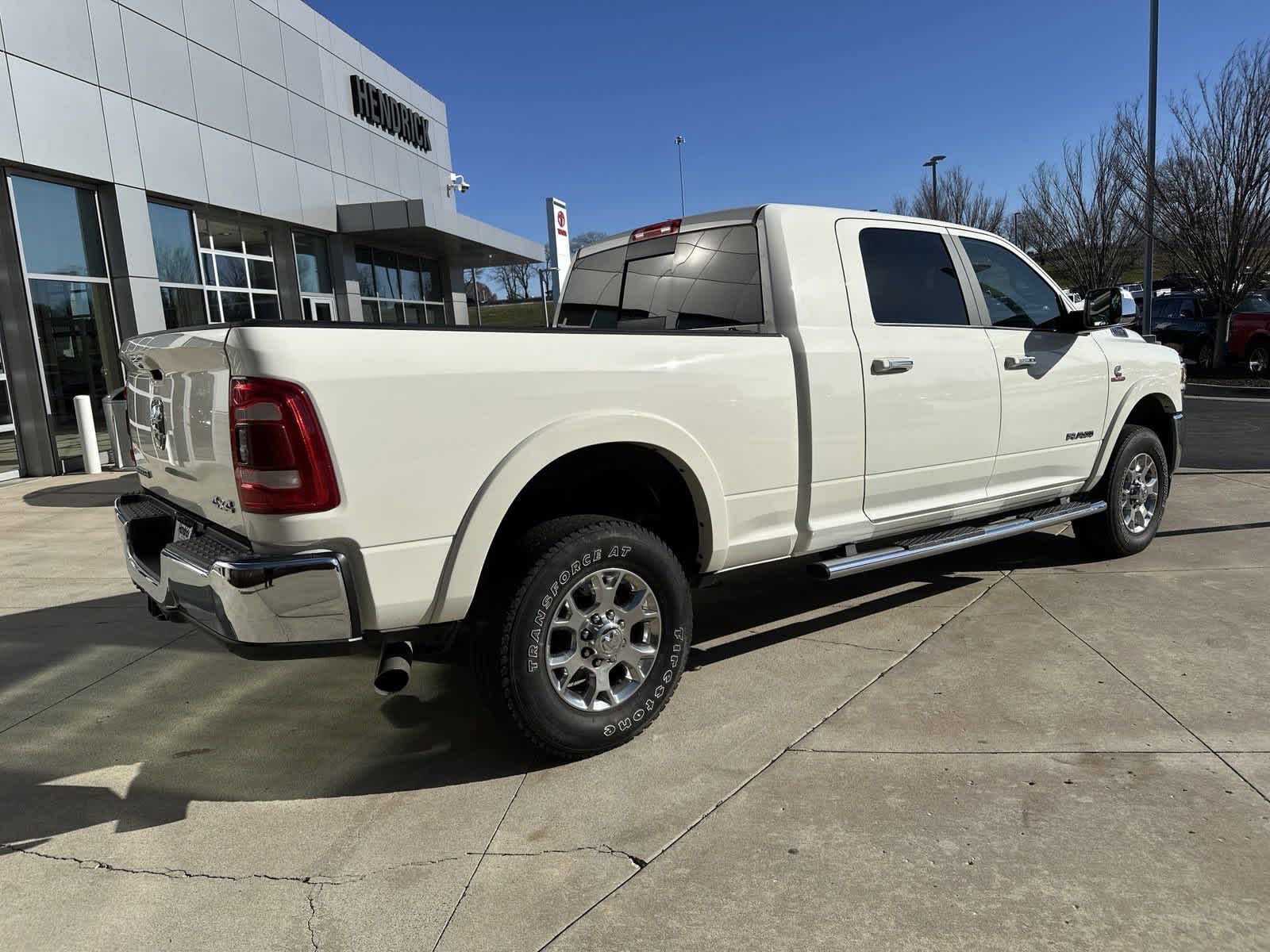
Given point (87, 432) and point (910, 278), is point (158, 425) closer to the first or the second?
point (910, 278)

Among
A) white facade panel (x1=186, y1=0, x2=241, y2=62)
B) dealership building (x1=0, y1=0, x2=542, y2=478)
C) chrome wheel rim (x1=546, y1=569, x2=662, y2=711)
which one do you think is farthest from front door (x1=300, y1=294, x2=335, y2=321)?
chrome wheel rim (x1=546, y1=569, x2=662, y2=711)

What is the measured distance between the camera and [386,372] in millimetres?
2541

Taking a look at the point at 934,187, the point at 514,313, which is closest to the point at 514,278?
the point at 514,313

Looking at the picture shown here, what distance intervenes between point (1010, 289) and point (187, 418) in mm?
4068

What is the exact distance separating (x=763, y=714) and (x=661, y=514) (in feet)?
2.97

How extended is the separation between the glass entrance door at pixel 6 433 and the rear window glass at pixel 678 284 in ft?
31.0

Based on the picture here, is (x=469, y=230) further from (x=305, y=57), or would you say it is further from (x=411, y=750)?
(x=411, y=750)

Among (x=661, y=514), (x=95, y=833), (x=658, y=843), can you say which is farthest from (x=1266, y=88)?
(x=95, y=833)

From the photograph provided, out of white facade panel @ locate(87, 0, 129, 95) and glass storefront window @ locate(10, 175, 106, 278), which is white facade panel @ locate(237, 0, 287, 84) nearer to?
white facade panel @ locate(87, 0, 129, 95)

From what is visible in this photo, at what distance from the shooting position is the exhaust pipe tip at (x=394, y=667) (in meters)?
2.71

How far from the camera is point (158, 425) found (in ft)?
10.2

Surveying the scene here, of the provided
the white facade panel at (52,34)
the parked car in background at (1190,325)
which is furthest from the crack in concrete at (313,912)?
the parked car in background at (1190,325)

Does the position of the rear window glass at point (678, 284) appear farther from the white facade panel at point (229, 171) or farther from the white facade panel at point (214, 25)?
the white facade panel at point (214, 25)

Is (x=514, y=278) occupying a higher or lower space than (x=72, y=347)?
higher
